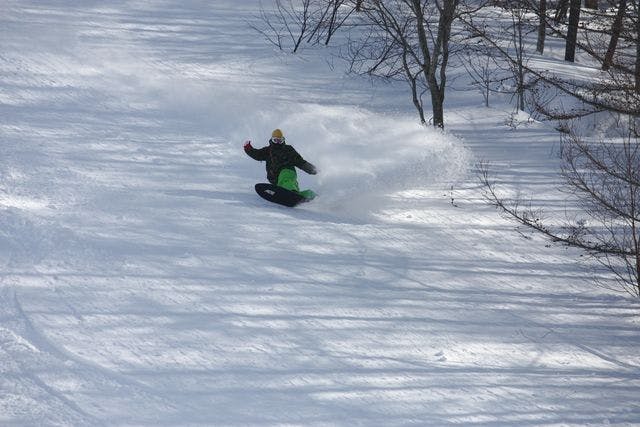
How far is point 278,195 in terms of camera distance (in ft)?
34.5

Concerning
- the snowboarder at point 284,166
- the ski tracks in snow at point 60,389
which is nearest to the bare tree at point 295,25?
the snowboarder at point 284,166

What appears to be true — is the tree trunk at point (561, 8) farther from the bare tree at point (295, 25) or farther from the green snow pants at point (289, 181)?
the bare tree at point (295, 25)

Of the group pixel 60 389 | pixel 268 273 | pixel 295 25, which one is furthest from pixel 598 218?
pixel 295 25

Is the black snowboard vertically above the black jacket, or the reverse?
the black jacket

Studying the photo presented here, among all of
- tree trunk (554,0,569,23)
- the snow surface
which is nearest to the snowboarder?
the snow surface

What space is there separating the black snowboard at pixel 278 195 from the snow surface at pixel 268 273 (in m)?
0.16

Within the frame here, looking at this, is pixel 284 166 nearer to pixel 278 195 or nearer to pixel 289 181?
pixel 289 181

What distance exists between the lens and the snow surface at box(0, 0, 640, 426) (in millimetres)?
6391

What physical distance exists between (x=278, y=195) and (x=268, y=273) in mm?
2289

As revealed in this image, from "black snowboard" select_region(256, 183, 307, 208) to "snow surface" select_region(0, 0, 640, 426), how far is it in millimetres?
160

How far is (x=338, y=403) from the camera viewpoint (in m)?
6.37

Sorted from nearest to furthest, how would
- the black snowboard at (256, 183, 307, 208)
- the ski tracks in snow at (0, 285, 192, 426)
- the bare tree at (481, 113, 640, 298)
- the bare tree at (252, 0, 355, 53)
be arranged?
the ski tracks in snow at (0, 285, 192, 426)
the bare tree at (481, 113, 640, 298)
the black snowboard at (256, 183, 307, 208)
the bare tree at (252, 0, 355, 53)

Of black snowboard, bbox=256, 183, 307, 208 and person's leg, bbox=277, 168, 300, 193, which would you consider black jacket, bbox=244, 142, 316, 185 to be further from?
black snowboard, bbox=256, 183, 307, 208

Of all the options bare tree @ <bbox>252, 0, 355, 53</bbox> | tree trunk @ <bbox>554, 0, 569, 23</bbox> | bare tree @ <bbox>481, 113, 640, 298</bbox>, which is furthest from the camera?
bare tree @ <bbox>252, 0, 355, 53</bbox>
